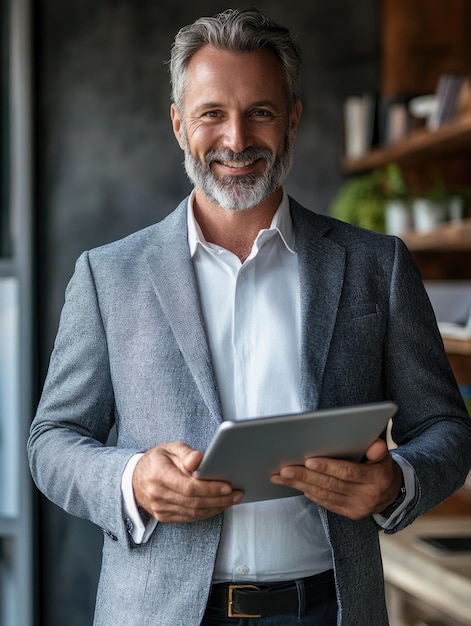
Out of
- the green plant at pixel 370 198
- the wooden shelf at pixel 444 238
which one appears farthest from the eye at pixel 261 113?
the green plant at pixel 370 198

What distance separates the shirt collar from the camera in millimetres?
1688

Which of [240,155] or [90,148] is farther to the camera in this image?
[90,148]

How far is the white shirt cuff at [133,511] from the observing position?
1476mm

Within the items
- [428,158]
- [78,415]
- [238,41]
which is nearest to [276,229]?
[238,41]

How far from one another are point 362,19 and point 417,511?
331 centimetres

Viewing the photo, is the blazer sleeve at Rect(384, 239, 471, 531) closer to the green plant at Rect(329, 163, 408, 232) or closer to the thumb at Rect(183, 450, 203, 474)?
the thumb at Rect(183, 450, 203, 474)

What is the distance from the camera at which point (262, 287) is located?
5.42ft

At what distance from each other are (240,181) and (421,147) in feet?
7.68

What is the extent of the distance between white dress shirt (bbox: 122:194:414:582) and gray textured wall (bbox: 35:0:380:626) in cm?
251

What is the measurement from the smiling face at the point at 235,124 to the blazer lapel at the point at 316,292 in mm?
111

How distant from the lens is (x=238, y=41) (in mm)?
1645

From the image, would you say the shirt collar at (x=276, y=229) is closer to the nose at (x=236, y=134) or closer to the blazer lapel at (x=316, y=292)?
the blazer lapel at (x=316, y=292)

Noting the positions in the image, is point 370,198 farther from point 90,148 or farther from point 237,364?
point 237,364

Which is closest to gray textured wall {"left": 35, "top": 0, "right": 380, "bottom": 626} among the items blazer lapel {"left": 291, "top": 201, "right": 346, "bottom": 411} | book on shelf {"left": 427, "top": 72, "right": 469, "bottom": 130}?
book on shelf {"left": 427, "top": 72, "right": 469, "bottom": 130}
